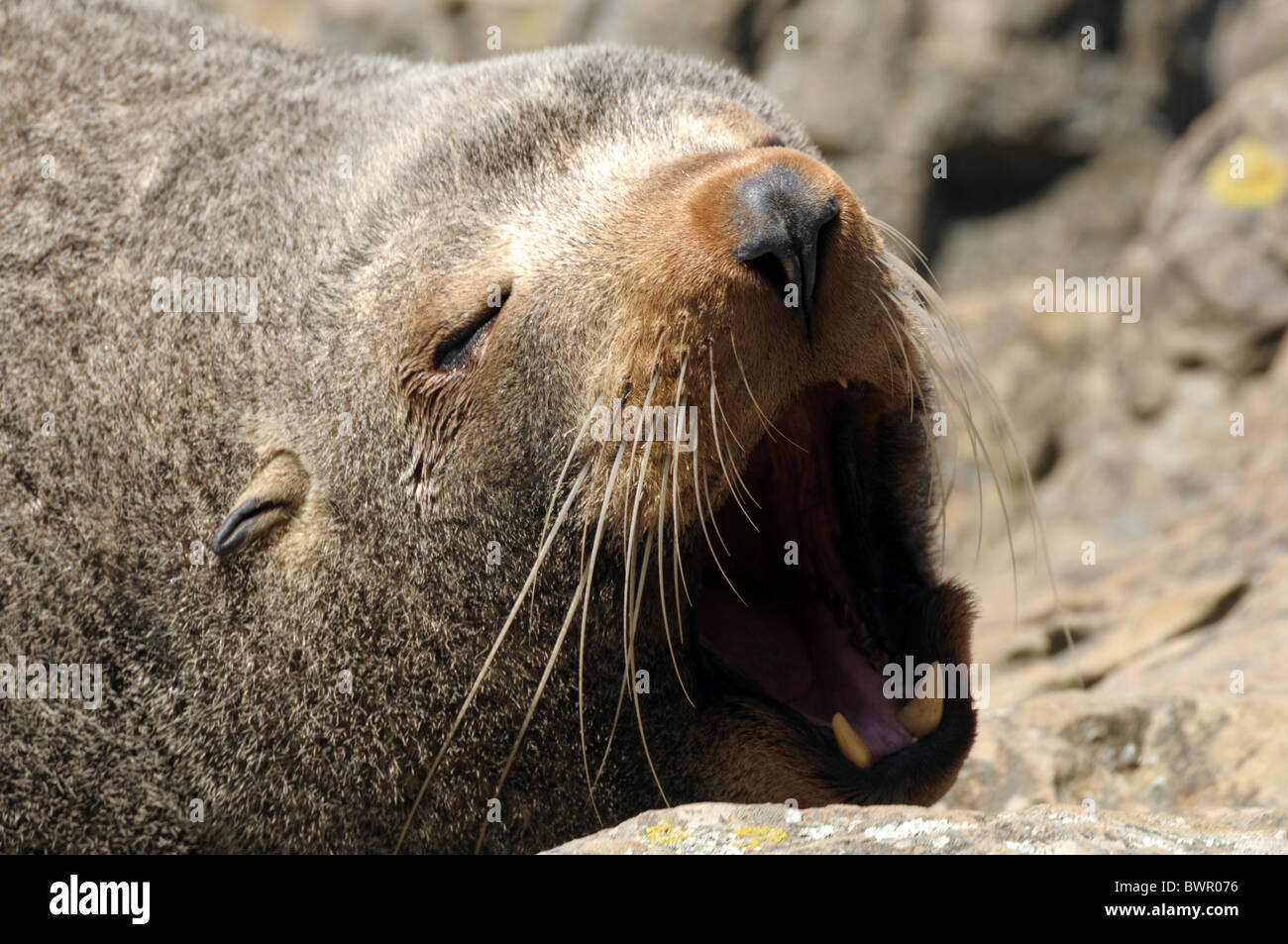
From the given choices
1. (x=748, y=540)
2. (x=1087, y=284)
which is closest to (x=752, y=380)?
(x=748, y=540)

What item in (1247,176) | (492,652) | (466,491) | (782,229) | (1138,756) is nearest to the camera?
(782,229)

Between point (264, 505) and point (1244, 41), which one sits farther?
point (1244, 41)

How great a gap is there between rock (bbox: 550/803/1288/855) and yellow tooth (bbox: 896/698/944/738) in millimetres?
448

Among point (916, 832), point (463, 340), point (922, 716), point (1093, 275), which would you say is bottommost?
point (916, 832)

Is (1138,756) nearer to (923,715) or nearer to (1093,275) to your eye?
(923,715)

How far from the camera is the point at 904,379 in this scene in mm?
3822

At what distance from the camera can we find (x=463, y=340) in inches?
147

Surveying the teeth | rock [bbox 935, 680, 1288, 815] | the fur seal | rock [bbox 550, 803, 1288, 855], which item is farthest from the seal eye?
rock [bbox 935, 680, 1288, 815]

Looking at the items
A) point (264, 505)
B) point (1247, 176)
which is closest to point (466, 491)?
point (264, 505)

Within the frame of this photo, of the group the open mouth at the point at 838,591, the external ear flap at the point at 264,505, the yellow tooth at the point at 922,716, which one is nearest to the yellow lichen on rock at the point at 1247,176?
the open mouth at the point at 838,591

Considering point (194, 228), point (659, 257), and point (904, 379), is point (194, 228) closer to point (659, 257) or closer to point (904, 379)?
point (659, 257)

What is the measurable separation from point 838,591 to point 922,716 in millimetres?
468

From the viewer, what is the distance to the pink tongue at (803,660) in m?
3.95

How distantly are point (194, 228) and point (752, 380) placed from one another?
1794 millimetres
